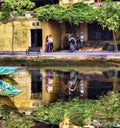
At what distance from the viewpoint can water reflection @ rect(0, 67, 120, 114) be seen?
99.8ft

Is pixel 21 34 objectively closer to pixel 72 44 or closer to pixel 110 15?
pixel 72 44

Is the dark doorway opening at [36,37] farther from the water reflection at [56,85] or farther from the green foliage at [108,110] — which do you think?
the green foliage at [108,110]

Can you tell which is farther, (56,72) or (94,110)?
(56,72)

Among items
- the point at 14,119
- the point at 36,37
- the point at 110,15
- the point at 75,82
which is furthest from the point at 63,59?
the point at 14,119

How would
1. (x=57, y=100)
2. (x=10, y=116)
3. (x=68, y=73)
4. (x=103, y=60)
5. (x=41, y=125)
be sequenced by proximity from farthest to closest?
(x=103, y=60), (x=68, y=73), (x=57, y=100), (x=10, y=116), (x=41, y=125)

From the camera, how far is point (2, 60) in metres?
45.4

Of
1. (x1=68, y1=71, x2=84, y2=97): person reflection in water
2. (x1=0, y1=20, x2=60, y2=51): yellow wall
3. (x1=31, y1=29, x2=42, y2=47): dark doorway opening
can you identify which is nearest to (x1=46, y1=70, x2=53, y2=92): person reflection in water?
(x1=68, y1=71, x2=84, y2=97): person reflection in water

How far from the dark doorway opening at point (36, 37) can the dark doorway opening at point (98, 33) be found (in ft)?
15.8

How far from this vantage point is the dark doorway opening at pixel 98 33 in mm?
49781

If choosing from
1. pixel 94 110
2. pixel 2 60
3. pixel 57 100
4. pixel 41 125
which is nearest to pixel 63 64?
pixel 2 60

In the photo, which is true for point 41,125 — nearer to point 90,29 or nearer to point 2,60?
point 2,60

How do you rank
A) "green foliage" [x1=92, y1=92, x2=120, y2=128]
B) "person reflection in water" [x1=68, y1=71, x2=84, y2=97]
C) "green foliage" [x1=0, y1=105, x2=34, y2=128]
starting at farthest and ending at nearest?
"person reflection in water" [x1=68, y1=71, x2=84, y2=97], "green foliage" [x1=92, y1=92, x2=120, y2=128], "green foliage" [x1=0, y1=105, x2=34, y2=128]

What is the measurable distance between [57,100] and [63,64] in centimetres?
1422

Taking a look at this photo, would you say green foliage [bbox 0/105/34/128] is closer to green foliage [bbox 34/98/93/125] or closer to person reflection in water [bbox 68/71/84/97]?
green foliage [bbox 34/98/93/125]
